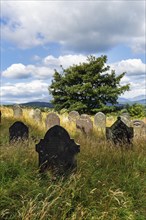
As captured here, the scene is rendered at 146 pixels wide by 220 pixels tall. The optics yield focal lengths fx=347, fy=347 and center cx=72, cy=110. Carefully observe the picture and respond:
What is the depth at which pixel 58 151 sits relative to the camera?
6.50m

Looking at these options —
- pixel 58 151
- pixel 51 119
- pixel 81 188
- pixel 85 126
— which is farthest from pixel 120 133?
pixel 51 119

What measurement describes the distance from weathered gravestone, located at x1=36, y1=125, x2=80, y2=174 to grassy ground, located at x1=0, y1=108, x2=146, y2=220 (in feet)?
0.70

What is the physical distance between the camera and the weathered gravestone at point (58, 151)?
639 cm

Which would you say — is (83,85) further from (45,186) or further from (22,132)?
(45,186)

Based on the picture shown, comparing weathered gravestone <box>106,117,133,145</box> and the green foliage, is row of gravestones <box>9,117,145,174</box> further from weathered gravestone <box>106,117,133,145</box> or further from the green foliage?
the green foliage

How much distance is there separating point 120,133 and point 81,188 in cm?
438

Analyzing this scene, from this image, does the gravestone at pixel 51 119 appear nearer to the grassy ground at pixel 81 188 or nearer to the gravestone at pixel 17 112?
the gravestone at pixel 17 112

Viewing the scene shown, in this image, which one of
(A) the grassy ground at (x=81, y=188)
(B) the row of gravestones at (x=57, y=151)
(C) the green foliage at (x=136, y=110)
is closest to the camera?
(A) the grassy ground at (x=81, y=188)

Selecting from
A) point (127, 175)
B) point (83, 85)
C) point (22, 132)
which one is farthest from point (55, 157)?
point (83, 85)

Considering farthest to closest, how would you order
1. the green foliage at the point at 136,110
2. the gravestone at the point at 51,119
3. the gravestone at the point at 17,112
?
the green foliage at the point at 136,110 < the gravestone at the point at 17,112 < the gravestone at the point at 51,119

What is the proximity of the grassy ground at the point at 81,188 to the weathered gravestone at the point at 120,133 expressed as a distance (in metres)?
1.17

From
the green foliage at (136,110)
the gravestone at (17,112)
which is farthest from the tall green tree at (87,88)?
the gravestone at (17,112)

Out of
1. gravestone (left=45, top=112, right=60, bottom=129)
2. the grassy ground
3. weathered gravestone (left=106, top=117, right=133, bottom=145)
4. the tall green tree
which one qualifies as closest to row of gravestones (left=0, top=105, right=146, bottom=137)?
gravestone (left=45, top=112, right=60, bottom=129)

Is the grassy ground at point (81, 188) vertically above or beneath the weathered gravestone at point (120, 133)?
beneath
